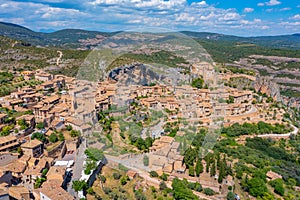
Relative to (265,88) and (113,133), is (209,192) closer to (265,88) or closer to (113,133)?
(113,133)

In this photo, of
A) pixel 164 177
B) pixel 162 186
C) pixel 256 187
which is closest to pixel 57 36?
pixel 164 177

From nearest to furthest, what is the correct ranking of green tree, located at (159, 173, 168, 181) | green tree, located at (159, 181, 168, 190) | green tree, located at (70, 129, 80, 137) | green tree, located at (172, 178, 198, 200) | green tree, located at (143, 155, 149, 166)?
green tree, located at (172, 178, 198, 200)
green tree, located at (159, 181, 168, 190)
green tree, located at (159, 173, 168, 181)
green tree, located at (143, 155, 149, 166)
green tree, located at (70, 129, 80, 137)

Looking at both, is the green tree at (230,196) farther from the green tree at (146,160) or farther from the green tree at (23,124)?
the green tree at (23,124)

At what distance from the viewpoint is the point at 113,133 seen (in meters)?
8.93

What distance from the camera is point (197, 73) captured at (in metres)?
13.3

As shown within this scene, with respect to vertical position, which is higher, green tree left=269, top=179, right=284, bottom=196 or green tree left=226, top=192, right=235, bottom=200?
green tree left=226, top=192, right=235, bottom=200

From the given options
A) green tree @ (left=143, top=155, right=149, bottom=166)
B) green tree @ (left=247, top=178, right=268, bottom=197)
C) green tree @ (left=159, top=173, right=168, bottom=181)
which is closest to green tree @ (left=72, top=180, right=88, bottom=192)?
green tree @ (left=143, top=155, right=149, bottom=166)

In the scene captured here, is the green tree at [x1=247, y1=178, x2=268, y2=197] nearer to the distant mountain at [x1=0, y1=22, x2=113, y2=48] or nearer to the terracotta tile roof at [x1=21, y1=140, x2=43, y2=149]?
the terracotta tile roof at [x1=21, y1=140, x2=43, y2=149]

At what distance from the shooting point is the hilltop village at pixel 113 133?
7145 mm

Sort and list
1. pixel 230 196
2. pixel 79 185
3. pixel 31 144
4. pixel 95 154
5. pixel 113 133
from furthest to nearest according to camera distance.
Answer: pixel 113 133, pixel 31 144, pixel 95 154, pixel 230 196, pixel 79 185

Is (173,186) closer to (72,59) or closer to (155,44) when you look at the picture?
(155,44)

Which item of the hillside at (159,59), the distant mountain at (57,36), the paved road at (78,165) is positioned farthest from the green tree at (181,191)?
the distant mountain at (57,36)

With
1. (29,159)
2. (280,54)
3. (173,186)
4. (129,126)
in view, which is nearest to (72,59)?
(129,126)

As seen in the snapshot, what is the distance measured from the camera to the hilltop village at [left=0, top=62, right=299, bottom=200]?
A: 7145 millimetres
